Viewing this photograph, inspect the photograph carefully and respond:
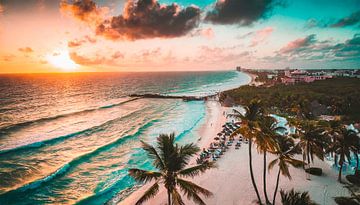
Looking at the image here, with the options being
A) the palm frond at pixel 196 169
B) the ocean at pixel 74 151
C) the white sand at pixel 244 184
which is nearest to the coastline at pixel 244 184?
the white sand at pixel 244 184

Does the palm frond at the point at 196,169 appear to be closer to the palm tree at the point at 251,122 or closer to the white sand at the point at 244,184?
the palm tree at the point at 251,122

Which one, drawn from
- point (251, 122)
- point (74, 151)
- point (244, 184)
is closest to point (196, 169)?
point (251, 122)

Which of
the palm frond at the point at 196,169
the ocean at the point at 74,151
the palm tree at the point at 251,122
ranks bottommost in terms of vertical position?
the ocean at the point at 74,151

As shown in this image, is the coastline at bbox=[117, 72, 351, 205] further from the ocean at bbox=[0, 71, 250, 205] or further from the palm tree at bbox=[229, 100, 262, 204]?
the ocean at bbox=[0, 71, 250, 205]

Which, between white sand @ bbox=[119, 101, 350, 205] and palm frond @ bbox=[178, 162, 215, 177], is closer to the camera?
palm frond @ bbox=[178, 162, 215, 177]

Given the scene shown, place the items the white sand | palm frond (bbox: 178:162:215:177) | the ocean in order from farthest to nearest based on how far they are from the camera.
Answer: the ocean < the white sand < palm frond (bbox: 178:162:215:177)

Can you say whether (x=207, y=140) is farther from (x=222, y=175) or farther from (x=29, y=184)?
(x=29, y=184)

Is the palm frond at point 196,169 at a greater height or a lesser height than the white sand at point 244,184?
greater

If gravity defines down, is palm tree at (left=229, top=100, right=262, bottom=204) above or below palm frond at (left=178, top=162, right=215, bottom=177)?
above

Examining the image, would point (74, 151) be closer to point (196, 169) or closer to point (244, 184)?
point (244, 184)

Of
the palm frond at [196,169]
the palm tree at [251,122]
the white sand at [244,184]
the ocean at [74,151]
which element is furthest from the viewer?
the ocean at [74,151]

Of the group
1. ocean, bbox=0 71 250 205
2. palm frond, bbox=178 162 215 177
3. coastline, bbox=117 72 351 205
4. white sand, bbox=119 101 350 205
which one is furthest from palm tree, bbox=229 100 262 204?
ocean, bbox=0 71 250 205
